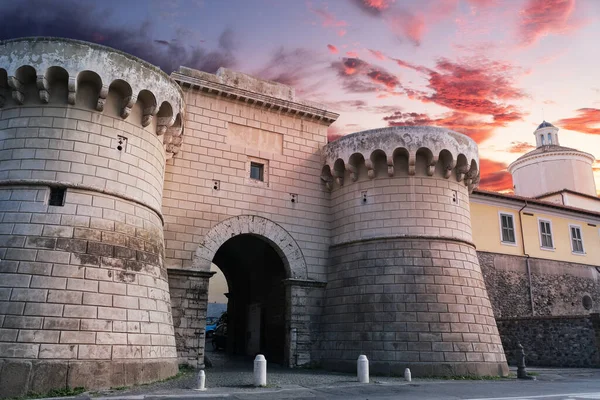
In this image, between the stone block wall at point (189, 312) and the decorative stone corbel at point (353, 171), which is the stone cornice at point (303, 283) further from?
the decorative stone corbel at point (353, 171)

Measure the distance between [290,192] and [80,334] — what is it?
9326mm

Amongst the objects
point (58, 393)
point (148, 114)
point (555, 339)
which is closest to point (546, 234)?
point (555, 339)

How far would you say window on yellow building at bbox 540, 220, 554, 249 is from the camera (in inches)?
1021

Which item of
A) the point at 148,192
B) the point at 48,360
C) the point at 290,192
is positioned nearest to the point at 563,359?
the point at 290,192

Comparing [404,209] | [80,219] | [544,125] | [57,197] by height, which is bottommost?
[80,219]

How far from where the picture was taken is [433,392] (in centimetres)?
1112

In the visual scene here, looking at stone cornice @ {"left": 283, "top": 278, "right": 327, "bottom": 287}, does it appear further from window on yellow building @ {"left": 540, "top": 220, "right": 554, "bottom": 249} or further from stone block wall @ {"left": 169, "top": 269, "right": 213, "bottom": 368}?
window on yellow building @ {"left": 540, "top": 220, "right": 554, "bottom": 249}

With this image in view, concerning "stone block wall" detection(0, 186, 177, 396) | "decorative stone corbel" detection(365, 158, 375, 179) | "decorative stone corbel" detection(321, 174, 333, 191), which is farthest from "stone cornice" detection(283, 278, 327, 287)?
"stone block wall" detection(0, 186, 177, 396)

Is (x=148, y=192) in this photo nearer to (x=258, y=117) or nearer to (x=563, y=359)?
(x=258, y=117)

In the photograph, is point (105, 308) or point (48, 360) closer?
point (48, 360)

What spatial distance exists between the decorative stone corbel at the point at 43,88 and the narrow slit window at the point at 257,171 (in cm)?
730

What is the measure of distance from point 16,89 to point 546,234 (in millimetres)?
25189

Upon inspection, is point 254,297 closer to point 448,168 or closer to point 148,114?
point 448,168

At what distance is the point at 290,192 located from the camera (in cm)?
1794
